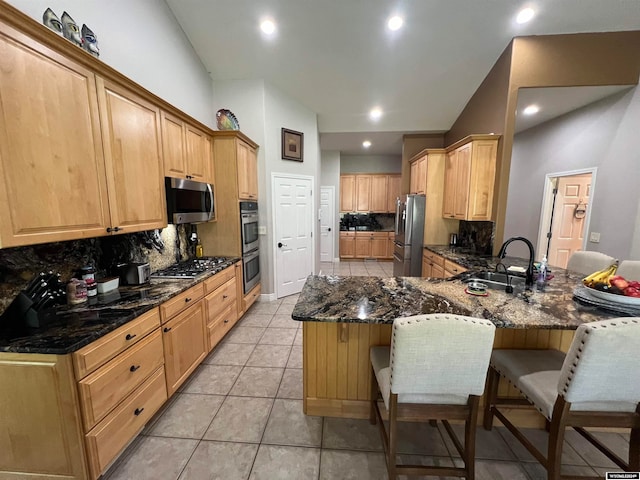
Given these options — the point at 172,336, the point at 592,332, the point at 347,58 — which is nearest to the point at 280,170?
the point at 347,58

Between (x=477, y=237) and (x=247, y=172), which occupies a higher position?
(x=247, y=172)

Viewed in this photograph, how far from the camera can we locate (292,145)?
423 cm

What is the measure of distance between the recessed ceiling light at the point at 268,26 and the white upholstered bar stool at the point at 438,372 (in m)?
3.51

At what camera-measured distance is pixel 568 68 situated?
10.0 feet

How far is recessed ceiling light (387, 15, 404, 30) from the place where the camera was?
291cm

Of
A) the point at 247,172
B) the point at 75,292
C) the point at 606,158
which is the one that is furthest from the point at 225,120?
the point at 606,158

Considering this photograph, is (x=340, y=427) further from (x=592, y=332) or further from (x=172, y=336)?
(x=592, y=332)

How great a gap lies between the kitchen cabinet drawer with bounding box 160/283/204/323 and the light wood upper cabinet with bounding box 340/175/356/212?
217 inches

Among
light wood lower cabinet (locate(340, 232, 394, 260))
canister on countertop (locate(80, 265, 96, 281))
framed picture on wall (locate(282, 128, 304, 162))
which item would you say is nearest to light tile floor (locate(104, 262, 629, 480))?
canister on countertop (locate(80, 265, 96, 281))

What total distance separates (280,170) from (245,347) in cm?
261

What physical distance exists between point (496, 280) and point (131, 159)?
3.18 metres

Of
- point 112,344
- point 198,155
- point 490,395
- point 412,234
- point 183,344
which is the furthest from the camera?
point 412,234

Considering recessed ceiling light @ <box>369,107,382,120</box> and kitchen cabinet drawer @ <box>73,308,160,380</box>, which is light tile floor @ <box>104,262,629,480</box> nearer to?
kitchen cabinet drawer @ <box>73,308,160,380</box>

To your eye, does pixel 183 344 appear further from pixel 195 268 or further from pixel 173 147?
pixel 173 147
